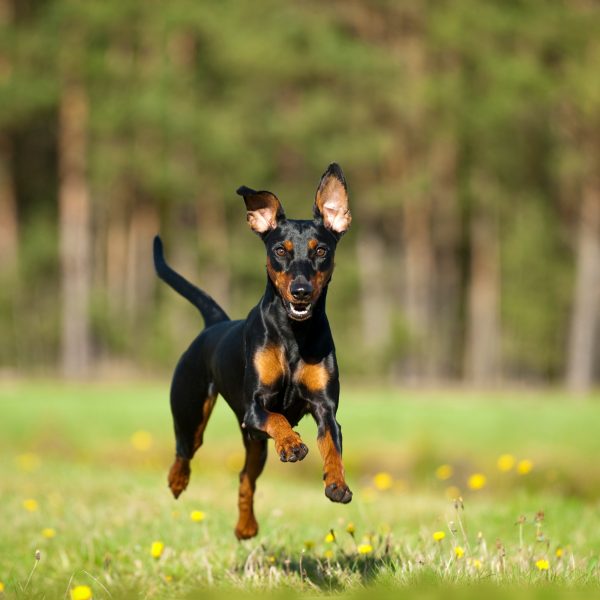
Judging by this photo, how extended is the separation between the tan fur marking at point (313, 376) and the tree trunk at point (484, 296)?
30251mm

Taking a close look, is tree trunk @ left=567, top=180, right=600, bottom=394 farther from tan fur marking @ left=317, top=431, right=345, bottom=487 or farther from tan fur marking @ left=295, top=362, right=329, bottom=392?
tan fur marking @ left=317, top=431, right=345, bottom=487

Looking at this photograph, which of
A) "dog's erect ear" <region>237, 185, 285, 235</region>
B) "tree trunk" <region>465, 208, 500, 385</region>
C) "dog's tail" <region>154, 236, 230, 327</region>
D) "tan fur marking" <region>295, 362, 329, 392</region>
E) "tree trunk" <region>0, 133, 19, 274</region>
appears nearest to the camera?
"tan fur marking" <region>295, 362, 329, 392</region>

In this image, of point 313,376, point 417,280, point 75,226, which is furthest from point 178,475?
point 417,280

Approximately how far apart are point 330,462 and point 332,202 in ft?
4.10

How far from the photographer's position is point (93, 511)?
27.2 ft

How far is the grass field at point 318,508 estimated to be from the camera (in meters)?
5.09

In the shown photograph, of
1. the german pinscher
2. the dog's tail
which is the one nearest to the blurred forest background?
the dog's tail

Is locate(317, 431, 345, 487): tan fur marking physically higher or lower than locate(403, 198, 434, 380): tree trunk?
lower

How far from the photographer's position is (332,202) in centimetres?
500

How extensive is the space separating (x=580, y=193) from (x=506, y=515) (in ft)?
91.3

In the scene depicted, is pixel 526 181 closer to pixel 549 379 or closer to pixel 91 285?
pixel 549 379

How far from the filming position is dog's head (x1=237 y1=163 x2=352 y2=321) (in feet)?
15.0

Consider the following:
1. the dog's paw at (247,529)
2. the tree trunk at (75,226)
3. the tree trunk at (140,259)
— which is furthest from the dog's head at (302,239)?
the tree trunk at (140,259)

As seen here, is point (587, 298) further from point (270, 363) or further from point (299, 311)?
point (299, 311)
